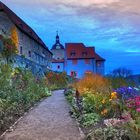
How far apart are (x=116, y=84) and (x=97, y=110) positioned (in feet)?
17.6

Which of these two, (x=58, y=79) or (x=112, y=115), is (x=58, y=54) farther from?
(x=112, y=115)

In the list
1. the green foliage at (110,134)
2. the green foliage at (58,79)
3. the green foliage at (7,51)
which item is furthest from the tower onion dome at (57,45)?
the green foliage at (110,134)

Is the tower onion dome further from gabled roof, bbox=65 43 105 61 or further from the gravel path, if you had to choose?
the gravel path

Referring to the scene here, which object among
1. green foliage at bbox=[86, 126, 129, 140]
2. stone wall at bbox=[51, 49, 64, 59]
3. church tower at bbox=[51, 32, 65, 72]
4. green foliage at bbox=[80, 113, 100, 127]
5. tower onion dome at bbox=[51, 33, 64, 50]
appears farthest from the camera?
tower onion dome at bbox=[51, 33, 64, 50]

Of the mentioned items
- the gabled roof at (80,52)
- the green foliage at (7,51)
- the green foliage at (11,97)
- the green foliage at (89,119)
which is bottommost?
the green foliage at (89,119)

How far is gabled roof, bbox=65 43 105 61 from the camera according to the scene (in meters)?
77.6

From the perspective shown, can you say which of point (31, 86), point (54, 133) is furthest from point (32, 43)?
point (54, 133)

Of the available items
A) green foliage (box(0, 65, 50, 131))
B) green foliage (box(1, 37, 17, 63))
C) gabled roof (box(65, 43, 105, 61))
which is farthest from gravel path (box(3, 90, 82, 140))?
gabled roof (box(65, 43, 105, 61))

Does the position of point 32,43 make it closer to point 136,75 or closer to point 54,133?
point 136,75

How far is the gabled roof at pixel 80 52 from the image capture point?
7756cm

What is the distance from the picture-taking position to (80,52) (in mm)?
78688

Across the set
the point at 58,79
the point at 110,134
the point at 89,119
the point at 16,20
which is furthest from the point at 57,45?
the point at 110,134

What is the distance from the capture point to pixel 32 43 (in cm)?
4884

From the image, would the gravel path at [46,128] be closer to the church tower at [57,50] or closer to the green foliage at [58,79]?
the green foliage at [58,79]
